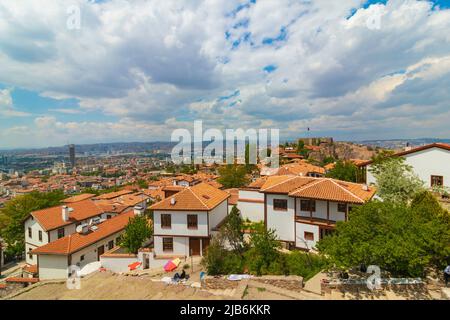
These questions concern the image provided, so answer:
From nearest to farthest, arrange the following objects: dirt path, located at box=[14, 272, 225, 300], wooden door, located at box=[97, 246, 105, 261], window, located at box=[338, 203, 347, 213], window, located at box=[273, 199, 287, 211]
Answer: dirt path, located at box=[14, 272, 225, 300] < window, located at box=[338, 203, 347, 213] < window, located at box=[273, 199, 287, 211] < wooden door, located at box=[97, 246, 105, 261]

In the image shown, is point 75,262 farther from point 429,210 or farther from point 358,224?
point 429,210

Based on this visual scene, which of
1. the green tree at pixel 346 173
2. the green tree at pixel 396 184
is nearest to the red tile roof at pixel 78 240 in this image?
the green tree at pixel 396 184

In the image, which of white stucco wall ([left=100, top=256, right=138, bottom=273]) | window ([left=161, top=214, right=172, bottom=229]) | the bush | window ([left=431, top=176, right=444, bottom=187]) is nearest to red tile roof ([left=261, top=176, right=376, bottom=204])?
the bush

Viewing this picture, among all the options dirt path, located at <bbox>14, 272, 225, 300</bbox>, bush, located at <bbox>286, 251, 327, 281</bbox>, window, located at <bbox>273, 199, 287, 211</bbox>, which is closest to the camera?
dirt path, located at <bbox>14, 272, 225, 300</bbox>

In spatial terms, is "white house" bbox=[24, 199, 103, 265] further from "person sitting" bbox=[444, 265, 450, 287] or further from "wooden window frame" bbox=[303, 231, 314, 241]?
"person sitting" bbox=[444, 265, 450, 287]
